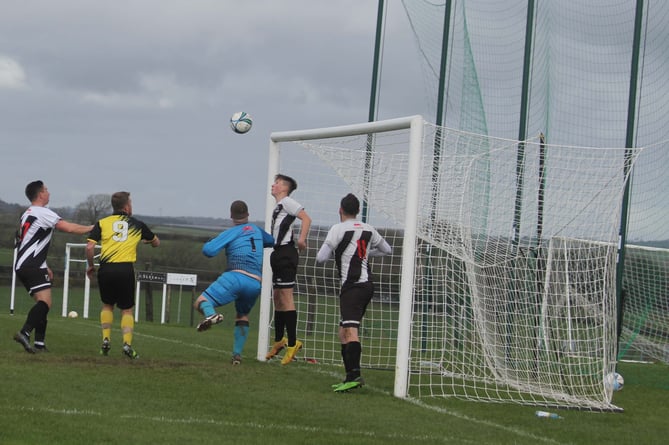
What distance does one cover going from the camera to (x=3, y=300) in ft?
127

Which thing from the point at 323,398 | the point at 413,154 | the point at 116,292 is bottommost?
the point at 323,398

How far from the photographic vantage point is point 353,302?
9578 millimetres

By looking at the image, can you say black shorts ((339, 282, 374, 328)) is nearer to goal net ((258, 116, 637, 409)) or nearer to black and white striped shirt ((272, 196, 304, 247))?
goal net ((258, 116, 637, 409))

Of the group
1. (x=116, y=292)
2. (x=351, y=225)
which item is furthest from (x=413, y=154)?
(x=116, y=292)

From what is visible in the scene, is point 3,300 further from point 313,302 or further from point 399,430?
point 399,430

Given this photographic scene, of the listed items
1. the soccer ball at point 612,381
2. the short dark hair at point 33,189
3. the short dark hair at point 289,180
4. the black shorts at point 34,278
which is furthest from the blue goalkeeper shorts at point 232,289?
the soccer ball at point 612,381

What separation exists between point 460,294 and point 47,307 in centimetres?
485

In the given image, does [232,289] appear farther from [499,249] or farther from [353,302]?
[499,249]

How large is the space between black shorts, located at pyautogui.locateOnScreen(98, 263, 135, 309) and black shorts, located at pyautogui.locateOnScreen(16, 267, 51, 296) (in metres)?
0.73

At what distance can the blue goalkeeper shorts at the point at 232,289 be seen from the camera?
10.5m

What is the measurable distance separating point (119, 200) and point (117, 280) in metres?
0.95

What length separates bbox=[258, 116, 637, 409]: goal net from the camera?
10023mm

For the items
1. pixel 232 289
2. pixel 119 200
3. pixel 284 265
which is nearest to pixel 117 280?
pixel 119 200

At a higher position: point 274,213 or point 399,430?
point 274,213
